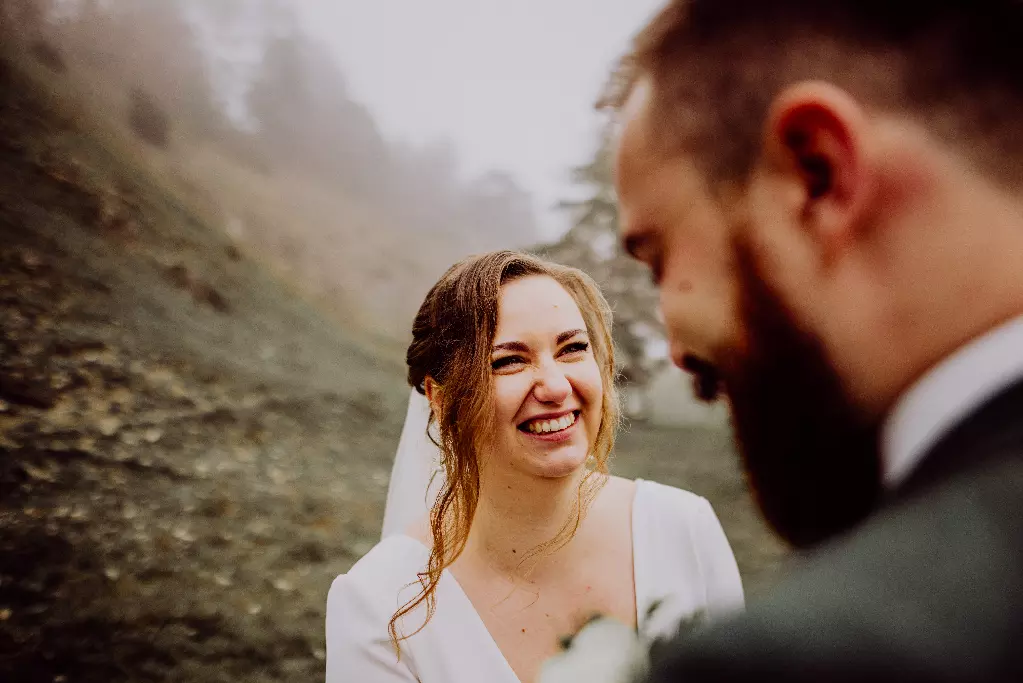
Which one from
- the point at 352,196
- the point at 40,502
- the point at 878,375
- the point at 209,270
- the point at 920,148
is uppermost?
the point at 352,196

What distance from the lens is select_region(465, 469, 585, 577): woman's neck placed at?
141cm

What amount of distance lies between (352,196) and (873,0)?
7.70 m

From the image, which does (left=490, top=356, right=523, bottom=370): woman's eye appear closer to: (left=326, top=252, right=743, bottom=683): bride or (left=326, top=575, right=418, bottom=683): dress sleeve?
(left=326, top=252, right=743, bottom=683): bride

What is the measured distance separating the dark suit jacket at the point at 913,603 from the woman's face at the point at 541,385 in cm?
95

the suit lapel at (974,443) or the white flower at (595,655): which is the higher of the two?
the white flower at (595,655)

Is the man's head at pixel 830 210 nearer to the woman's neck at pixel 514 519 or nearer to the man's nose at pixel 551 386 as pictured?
the man's nose at pixel 551 386

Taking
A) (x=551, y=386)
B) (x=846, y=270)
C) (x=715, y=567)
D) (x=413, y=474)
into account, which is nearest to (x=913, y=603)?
(x=846, y=270)

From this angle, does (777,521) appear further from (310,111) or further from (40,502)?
(310,111)

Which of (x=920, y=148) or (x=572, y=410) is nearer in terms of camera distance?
(x=920, y=148)

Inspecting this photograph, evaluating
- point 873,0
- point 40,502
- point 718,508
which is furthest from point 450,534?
point 718,508

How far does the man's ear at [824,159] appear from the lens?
0.48 meters

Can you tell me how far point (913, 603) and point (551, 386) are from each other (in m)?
0.99

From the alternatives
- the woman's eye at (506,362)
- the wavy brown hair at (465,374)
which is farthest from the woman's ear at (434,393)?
the woman's eye at (506,362)

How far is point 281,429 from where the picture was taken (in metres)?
4.73
